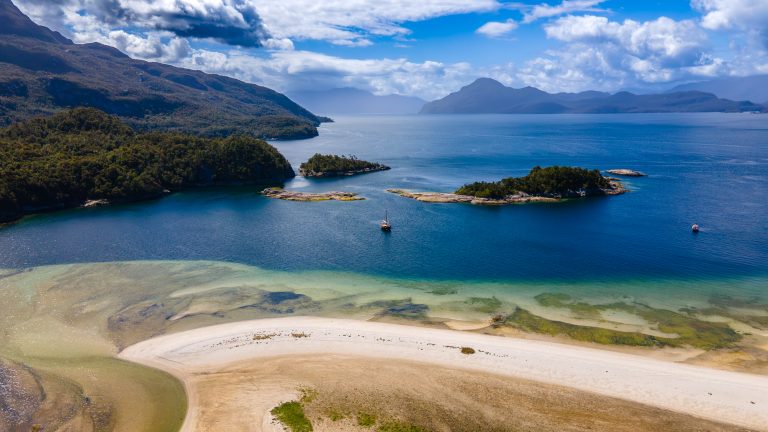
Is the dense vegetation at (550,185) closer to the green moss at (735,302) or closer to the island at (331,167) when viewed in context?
the island at (331,167)

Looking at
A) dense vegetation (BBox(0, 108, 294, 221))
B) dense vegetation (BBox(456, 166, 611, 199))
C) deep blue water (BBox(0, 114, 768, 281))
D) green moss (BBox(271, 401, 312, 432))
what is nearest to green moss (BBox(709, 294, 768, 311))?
deep blue water (BBox(0, 114, 768, 281))

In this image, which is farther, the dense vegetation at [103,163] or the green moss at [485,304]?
the dense vegetation at [103,163]

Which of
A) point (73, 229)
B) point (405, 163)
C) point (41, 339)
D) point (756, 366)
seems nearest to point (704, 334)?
point (756, 366)

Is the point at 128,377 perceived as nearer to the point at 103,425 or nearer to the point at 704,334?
the point at 103,425

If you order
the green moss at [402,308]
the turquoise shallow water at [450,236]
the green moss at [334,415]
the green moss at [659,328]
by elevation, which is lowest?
the green moss at [659,328]

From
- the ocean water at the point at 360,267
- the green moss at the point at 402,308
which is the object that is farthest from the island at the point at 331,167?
the green moss at the point at 402,308

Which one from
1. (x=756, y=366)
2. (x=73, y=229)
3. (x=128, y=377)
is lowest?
(x=756, y=366)
